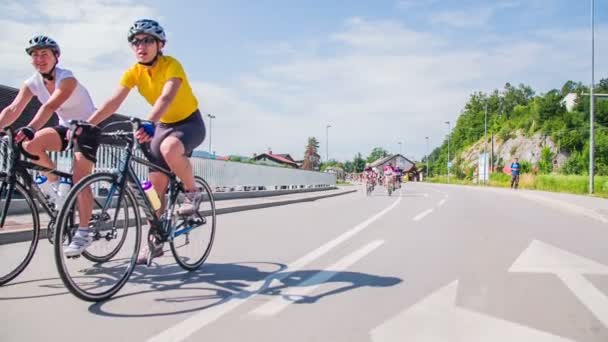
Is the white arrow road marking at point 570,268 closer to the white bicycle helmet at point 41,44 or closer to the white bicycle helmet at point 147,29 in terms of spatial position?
the white bicycle helmet at point 147,29

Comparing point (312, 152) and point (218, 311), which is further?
point (312, 152)

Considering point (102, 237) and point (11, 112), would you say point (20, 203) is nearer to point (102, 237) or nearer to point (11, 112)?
point (102, 237)

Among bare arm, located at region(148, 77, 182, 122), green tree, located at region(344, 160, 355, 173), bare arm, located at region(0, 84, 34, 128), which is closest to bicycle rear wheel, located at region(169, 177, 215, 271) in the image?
bare arm, located at region(148, 77, 182, 122)

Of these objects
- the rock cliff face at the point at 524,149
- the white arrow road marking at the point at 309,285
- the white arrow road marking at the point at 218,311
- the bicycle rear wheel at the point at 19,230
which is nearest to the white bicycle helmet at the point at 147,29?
the bicycle rear wheel at the point at 19,230

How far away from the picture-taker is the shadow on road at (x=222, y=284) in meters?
3.46

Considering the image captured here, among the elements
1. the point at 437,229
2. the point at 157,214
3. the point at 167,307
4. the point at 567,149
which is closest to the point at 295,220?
the point at 437,229

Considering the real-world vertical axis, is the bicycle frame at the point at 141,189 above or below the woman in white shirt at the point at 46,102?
below

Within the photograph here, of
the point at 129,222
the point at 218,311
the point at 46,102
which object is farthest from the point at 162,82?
→ the point at 218,311

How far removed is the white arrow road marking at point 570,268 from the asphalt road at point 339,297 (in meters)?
0.01

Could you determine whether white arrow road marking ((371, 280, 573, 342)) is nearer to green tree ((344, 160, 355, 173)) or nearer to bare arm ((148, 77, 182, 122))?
bare arm ((148, 77, 182, 122))

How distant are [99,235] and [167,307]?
1078 mm

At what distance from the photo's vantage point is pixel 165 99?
13.1 feet

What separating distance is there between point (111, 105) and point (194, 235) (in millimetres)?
1412

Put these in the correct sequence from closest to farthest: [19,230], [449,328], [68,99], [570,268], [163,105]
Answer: [449,328]
[163,105]
[19,230]
[68,99]
[570,268]
